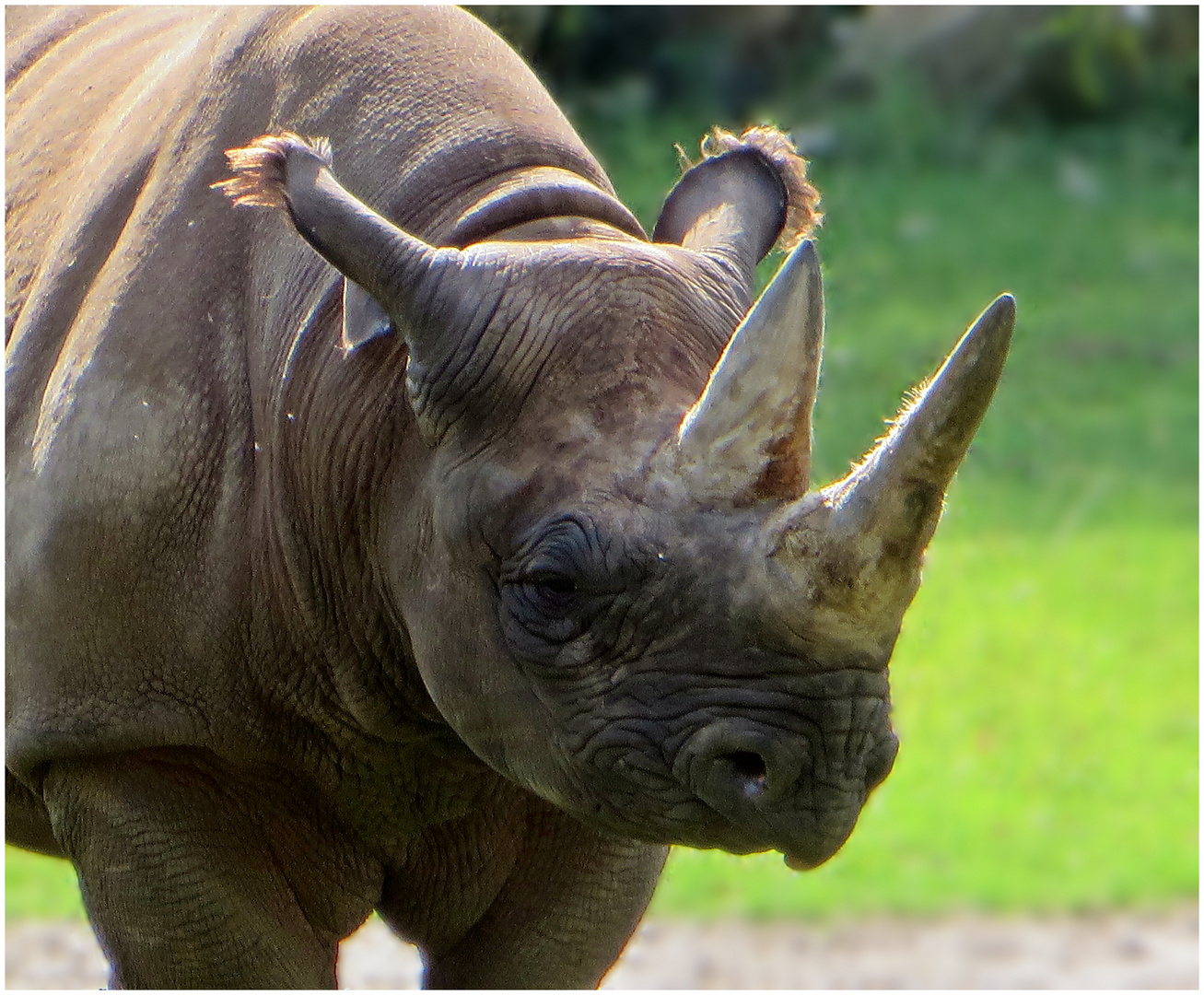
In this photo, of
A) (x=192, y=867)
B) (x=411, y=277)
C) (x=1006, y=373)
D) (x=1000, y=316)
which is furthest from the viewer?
(x=1006, y=373)

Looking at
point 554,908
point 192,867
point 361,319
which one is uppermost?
point 361,319

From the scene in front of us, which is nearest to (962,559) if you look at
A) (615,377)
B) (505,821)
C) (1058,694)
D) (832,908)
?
(1058,694)

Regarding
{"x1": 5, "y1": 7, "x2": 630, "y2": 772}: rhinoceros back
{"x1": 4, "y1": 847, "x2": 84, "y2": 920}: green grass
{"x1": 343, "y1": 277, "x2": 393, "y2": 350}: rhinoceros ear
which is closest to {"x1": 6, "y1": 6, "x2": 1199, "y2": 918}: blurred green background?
{"x1": 4, "y1": 847, "x2": 84, "y2": 920}: green grass

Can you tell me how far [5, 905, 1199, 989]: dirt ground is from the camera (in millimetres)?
6770

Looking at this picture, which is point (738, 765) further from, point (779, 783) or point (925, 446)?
point (925, 446)

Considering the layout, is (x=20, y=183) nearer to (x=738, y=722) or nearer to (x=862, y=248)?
(x=738, y=722)

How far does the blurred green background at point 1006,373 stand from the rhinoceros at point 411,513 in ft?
6.44

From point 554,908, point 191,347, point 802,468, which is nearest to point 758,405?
point 802,468

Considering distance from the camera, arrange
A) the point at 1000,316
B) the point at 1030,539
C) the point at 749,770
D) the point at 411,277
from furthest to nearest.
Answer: the point at 1030,539 → the point at 411,277 → the point at 749,770 → the point at 1000,316

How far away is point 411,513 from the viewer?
10.9 ft

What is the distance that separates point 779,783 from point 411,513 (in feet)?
2.57

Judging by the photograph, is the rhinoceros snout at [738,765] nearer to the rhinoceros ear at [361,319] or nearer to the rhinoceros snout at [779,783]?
the rhinoceros snout at [779,783]

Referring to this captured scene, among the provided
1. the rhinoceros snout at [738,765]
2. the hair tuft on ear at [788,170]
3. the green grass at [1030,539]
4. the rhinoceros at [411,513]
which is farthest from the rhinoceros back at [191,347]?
the green grass at [1030,539]

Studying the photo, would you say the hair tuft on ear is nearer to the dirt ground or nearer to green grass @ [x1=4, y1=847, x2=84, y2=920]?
the dirt ground
